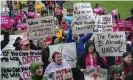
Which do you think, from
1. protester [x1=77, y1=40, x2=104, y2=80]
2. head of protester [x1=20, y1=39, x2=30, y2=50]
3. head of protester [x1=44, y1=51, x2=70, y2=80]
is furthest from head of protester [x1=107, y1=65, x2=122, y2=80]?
head of protester [x1=20, y1=39, x2=30, y2=50]

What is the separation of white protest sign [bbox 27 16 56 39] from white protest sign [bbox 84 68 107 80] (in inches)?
104

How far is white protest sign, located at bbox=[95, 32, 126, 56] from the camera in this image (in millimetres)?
10539

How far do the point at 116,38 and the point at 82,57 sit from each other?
137 cm

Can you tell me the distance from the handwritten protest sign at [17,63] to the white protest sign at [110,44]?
1498mm

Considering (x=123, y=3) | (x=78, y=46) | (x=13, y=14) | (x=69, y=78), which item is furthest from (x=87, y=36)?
(x=123, y=3)

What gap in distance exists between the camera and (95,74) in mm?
8891

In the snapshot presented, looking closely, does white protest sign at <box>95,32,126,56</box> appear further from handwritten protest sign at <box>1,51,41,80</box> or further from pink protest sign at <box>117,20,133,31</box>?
pink protest sign at <box>117,20,133,31</box>

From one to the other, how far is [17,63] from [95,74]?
5.91 feet

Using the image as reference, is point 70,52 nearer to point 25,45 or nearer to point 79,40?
point 79,40

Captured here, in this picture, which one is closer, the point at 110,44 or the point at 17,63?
the point at 17,63

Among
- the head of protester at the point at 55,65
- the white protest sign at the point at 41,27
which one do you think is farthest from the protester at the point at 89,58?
the white protest sign at the point at 41,27

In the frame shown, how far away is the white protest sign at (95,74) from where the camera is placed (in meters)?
8.82

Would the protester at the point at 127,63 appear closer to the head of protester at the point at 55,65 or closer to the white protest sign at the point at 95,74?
the white protest sign at the point at 95,74

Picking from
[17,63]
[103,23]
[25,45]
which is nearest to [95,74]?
[25,45]
